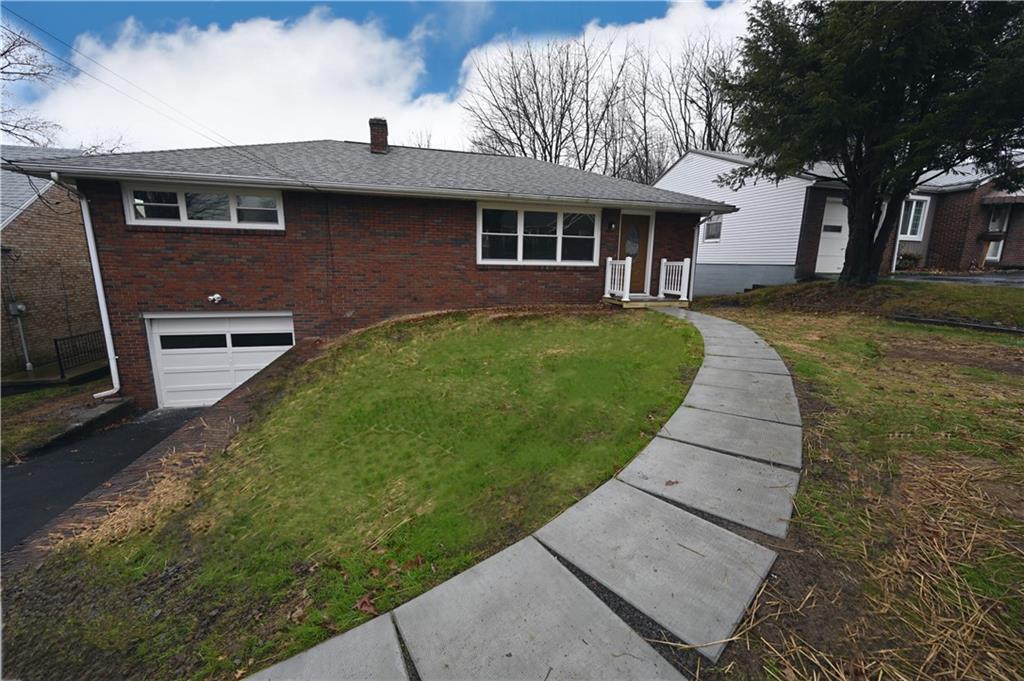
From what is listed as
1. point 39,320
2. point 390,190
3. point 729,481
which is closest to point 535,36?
point 390,190

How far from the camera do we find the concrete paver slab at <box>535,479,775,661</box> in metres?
1.86

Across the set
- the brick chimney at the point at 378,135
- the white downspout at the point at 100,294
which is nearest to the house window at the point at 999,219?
the brick chimney at the point at 378,135

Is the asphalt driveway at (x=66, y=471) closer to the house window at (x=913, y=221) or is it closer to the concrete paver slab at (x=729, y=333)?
the concrete paver slab at (x=729, y=333)

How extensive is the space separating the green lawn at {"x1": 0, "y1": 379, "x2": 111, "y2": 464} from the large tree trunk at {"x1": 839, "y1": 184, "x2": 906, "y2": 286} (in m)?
18.9

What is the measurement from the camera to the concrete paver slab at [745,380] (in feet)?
14.7

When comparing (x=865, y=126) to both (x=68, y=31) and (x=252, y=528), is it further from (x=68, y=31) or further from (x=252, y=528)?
(x=68, y=31)

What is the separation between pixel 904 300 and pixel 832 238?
6143mm

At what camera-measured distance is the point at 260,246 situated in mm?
8820

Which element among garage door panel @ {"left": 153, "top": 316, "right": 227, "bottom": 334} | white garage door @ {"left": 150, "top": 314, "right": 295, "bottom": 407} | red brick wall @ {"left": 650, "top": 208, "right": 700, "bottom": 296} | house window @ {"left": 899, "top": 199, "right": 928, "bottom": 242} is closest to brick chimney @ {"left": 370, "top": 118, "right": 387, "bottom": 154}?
white garage door @ {"left": 150, "top": 314, "right": 295, "bottom": 407}

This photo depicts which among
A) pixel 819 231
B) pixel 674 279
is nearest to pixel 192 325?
pixel 674 279

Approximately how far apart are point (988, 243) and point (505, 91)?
2552 cm

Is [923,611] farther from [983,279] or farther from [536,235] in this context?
[983,279]

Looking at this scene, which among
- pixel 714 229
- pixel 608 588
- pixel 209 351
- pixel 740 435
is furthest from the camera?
pixel 714 229

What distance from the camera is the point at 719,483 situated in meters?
2.84
